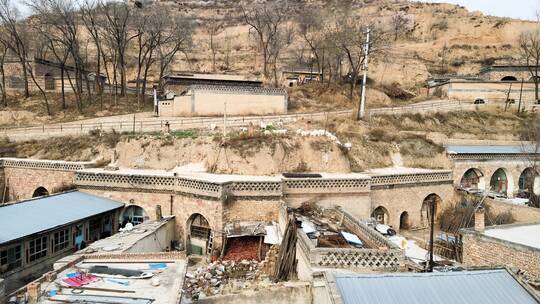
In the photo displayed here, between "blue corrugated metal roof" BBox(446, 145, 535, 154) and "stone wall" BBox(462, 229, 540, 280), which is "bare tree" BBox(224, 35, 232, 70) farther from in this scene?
"stone wall" BBox(462, 229, 540, 280)

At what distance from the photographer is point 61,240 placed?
1722cm

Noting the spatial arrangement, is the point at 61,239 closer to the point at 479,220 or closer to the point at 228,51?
the point at 479,220

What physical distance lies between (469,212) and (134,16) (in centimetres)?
4300

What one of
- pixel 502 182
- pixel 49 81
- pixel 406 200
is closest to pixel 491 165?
pixel 502 182

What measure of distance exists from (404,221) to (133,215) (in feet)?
51.0

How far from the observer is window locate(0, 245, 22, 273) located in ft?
47.2

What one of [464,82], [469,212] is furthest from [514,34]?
[469,212]

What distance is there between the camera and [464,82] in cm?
4353

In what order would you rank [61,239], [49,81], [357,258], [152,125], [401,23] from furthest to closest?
1. [401,23]
2. [49,81]
3. [152,125]
4. [61,239]
5. [357,258]

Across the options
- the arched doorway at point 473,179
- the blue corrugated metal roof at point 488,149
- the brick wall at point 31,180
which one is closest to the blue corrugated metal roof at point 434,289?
the brick wall at point 31,180

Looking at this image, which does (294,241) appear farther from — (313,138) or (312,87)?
(312,87)

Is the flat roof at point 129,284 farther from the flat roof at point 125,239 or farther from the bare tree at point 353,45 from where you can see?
the bare tree at point 353,45

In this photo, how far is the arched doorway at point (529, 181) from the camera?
90.1 ft

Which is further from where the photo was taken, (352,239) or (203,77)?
(203,77)
